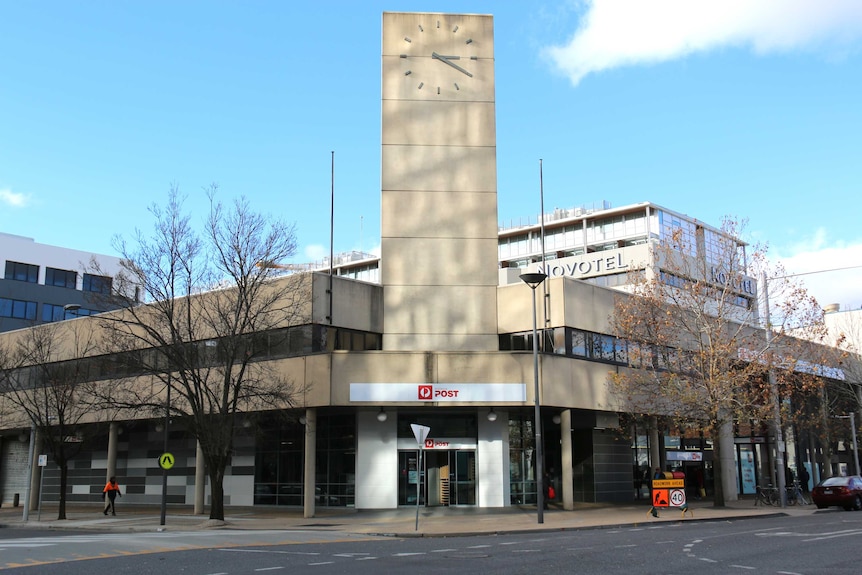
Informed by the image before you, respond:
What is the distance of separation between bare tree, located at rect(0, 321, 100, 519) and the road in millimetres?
18409

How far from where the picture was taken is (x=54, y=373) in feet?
130

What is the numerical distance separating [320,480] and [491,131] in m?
17.2

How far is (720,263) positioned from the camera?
121ft

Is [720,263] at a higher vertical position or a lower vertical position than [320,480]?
higher

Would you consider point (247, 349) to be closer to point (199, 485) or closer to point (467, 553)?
point (199, 485)

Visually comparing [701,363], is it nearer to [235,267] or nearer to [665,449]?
[665,449]

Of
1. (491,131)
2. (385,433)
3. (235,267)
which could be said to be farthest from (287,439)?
(491,131)

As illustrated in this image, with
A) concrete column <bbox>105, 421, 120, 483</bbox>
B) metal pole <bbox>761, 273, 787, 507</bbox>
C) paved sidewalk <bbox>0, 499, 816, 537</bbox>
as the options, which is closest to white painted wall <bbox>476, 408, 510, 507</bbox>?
paved sidewalk <bbox>0, 499, 816, 537</bbox>

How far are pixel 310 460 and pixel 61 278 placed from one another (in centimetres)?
5599

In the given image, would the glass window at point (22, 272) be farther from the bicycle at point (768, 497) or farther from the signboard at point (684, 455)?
the bicycle at point (768, 497)

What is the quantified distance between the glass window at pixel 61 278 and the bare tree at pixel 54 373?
110ft

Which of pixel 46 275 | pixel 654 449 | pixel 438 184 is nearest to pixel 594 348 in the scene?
pixel 654 449

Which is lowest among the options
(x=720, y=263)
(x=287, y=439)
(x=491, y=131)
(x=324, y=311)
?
(x=287, y=439)

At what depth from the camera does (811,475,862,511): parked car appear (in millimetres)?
33469
